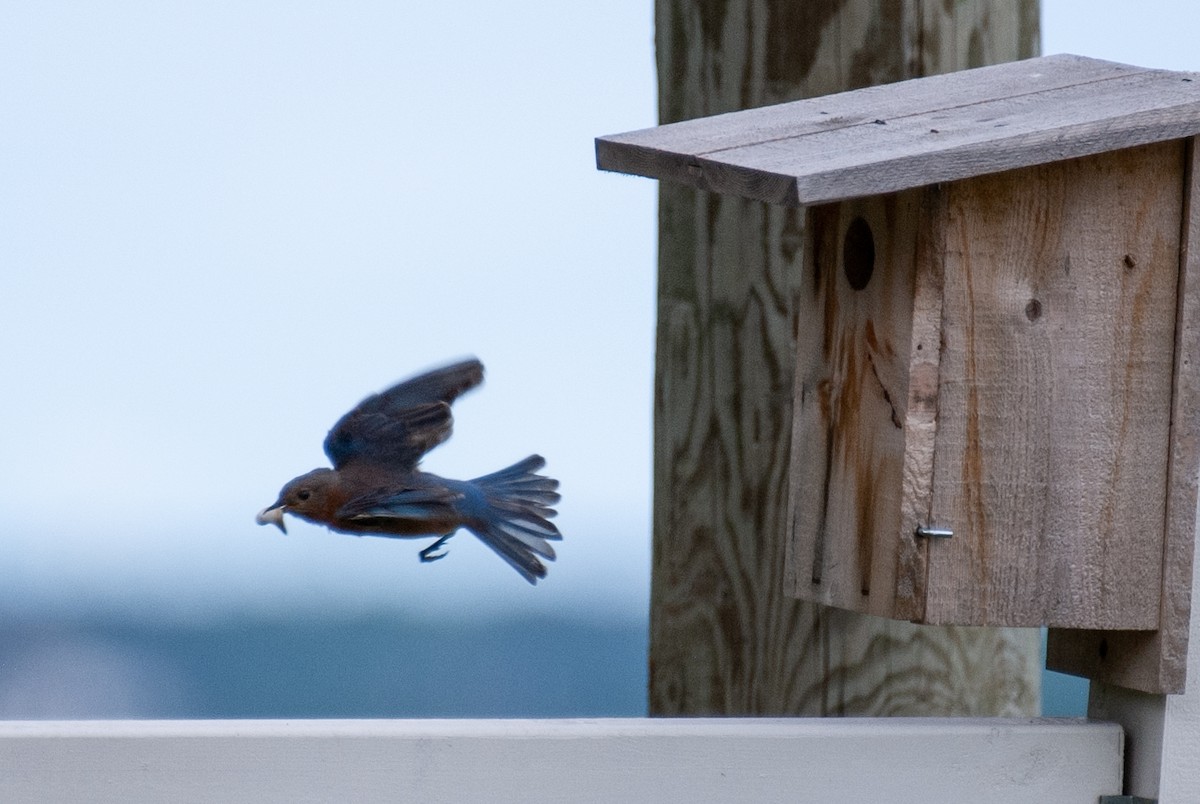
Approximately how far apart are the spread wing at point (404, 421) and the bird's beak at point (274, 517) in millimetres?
96

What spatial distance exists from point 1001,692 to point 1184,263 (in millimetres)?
866

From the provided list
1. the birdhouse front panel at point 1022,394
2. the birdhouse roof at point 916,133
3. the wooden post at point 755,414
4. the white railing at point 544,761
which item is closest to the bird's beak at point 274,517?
the white railing at point 544,761

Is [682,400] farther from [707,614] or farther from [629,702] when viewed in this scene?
[629,702]

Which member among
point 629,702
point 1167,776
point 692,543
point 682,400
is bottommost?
point 629,702

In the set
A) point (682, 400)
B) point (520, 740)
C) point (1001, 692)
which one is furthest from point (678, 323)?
point (520, 740)

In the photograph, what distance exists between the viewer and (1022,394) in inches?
76.4

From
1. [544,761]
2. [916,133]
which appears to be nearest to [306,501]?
[544,761]

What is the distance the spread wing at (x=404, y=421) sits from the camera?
1936mm

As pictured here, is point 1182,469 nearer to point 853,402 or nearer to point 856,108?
point 853,402

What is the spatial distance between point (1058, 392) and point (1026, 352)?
2.5 inches

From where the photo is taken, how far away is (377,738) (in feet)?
6.14

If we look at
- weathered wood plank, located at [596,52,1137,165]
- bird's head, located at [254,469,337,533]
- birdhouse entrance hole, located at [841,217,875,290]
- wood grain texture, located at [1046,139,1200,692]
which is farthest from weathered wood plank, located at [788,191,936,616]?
bird's head, located at [254,469,337,533]

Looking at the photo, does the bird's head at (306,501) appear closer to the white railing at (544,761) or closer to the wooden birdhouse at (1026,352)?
the white railing at (544,761)

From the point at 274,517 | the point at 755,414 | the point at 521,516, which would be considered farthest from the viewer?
the point at 755,414
